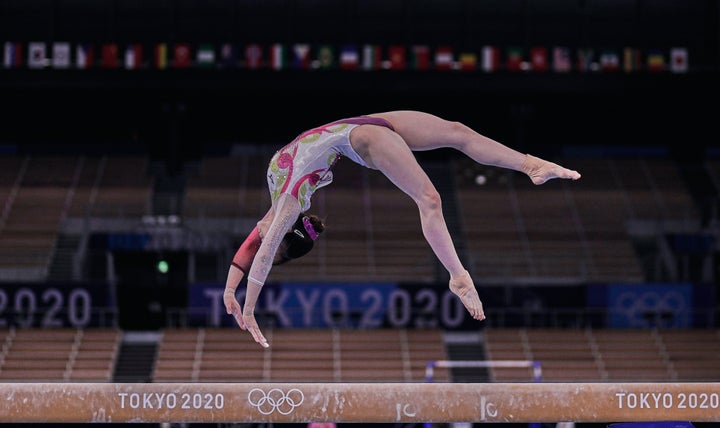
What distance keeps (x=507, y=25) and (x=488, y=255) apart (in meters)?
4.96

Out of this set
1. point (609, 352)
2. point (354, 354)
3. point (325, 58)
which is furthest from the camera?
point (325, 58)

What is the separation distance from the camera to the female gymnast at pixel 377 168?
20.2ft

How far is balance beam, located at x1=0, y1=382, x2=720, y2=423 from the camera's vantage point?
6629 mm

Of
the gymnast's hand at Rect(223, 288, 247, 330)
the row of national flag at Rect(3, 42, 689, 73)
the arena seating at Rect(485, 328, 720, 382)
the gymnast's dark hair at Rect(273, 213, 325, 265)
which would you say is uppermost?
the row of national flag at Rect(3, 42, 689, 73)

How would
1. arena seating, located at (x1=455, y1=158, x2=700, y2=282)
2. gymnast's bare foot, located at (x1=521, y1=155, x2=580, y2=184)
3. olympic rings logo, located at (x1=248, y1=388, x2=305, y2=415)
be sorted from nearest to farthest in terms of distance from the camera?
gymnast's bare foot, located at (x1=521, y1=155, x2=580, y2=184) → olympic rings logo, located at (x1=248, y1=388, x2=305, y2=415) → arena seating, located at (x1=455, y1=158, x2=700, y2=282)

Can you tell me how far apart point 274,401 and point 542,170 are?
7.97 ft

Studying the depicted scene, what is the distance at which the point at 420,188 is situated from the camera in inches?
242

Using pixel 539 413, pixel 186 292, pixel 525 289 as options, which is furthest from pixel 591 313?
pixel 539 413

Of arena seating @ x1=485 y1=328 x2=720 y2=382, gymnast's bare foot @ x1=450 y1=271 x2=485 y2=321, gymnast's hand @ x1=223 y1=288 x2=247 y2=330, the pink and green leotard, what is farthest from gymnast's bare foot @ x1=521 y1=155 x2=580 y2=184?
arena seating @ x1=485 y1=328 x2=720 y2=382

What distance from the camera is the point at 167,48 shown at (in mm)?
20469

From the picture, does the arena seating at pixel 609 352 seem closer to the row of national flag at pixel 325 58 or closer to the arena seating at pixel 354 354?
the arena seating at pixel 354 354

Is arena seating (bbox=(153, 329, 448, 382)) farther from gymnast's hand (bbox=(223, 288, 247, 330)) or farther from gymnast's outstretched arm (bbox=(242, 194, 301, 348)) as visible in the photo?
gymnast's outstretched arm (bbox=(242, 194, 301, 348))

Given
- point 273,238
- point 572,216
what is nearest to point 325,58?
point 572,216

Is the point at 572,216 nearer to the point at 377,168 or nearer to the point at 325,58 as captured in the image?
the point at 325,58
